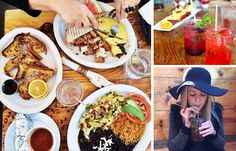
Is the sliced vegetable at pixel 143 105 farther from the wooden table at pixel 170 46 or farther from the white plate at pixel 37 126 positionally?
the white plate at pixel 37 126

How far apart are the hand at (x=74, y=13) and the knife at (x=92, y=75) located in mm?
121

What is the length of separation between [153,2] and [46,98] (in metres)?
0.44

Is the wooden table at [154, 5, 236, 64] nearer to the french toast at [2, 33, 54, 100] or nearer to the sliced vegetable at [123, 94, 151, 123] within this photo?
the sliced vegetable at [123, 94, 151, 123]

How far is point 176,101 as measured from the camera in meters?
1.11

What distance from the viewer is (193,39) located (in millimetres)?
1171

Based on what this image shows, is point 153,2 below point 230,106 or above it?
above

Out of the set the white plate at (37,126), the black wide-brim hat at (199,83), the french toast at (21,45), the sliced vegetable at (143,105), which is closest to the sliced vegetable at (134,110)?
the sliced vegetable at (143,105)

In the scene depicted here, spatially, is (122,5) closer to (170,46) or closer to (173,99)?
(170,46)

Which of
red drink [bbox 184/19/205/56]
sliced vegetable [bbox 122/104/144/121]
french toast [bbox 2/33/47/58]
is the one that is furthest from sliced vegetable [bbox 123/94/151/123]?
french toast [bbox 2/33/47/58]

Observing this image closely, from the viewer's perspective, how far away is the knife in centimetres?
112

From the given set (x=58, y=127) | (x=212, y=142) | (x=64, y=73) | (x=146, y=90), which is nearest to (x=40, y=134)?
(x=58, y=127)

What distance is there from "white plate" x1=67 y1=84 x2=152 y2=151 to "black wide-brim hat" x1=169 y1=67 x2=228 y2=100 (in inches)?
3.8

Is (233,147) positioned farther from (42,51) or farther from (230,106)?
(42,51)

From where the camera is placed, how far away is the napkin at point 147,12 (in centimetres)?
114
